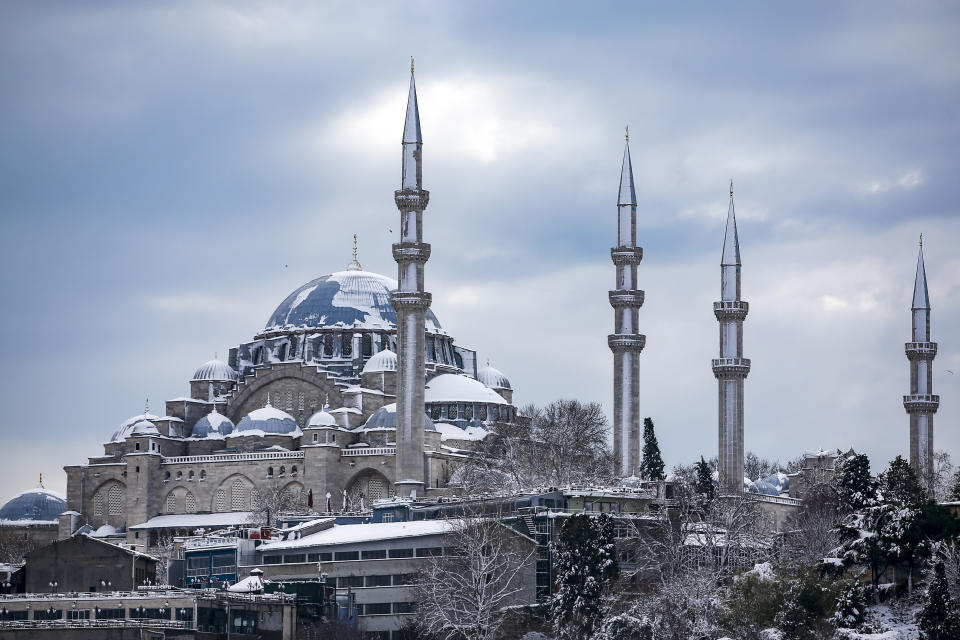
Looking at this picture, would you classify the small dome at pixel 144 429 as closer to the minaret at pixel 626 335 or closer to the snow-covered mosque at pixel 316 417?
the snow-covered mosque at pixel 316 417

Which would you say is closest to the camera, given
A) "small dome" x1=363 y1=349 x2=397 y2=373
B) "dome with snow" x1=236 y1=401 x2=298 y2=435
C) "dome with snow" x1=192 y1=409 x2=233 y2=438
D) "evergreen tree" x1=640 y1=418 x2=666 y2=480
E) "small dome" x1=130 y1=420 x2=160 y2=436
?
"evergreen tree" x1=640 y1=418 x2=666 y2=480

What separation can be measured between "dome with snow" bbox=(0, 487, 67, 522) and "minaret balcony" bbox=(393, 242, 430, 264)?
67.3ft

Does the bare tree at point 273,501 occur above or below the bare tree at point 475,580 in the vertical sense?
above

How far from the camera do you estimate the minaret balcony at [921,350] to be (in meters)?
76.1

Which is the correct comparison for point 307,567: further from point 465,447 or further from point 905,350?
point 905,350

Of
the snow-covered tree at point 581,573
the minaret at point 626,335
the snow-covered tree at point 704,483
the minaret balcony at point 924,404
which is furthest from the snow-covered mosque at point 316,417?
the minaret balcony at point 924,404

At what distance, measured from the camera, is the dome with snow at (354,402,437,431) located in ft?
245

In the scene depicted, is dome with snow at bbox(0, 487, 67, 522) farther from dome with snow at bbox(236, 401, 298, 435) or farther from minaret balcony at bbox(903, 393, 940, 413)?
minaret balcony at bbox(903, 393, 940, 413)

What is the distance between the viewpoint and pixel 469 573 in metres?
54.5

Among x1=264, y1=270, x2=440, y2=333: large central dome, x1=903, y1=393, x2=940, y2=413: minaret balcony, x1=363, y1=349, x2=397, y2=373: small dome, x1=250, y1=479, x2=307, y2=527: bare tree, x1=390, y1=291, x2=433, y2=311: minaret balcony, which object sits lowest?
x1=250, y1=479, x2=307, y2=527: bare tree

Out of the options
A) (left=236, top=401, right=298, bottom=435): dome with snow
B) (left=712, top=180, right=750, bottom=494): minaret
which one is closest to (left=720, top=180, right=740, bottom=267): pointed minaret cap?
(left=712, top=180, right=750, bottom=494): minaret

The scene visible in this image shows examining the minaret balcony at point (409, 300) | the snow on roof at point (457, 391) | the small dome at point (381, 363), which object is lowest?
the snow on roof at point (457, 391)

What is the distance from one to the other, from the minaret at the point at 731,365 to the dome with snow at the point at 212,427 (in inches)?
746

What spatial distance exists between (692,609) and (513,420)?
27.9m
